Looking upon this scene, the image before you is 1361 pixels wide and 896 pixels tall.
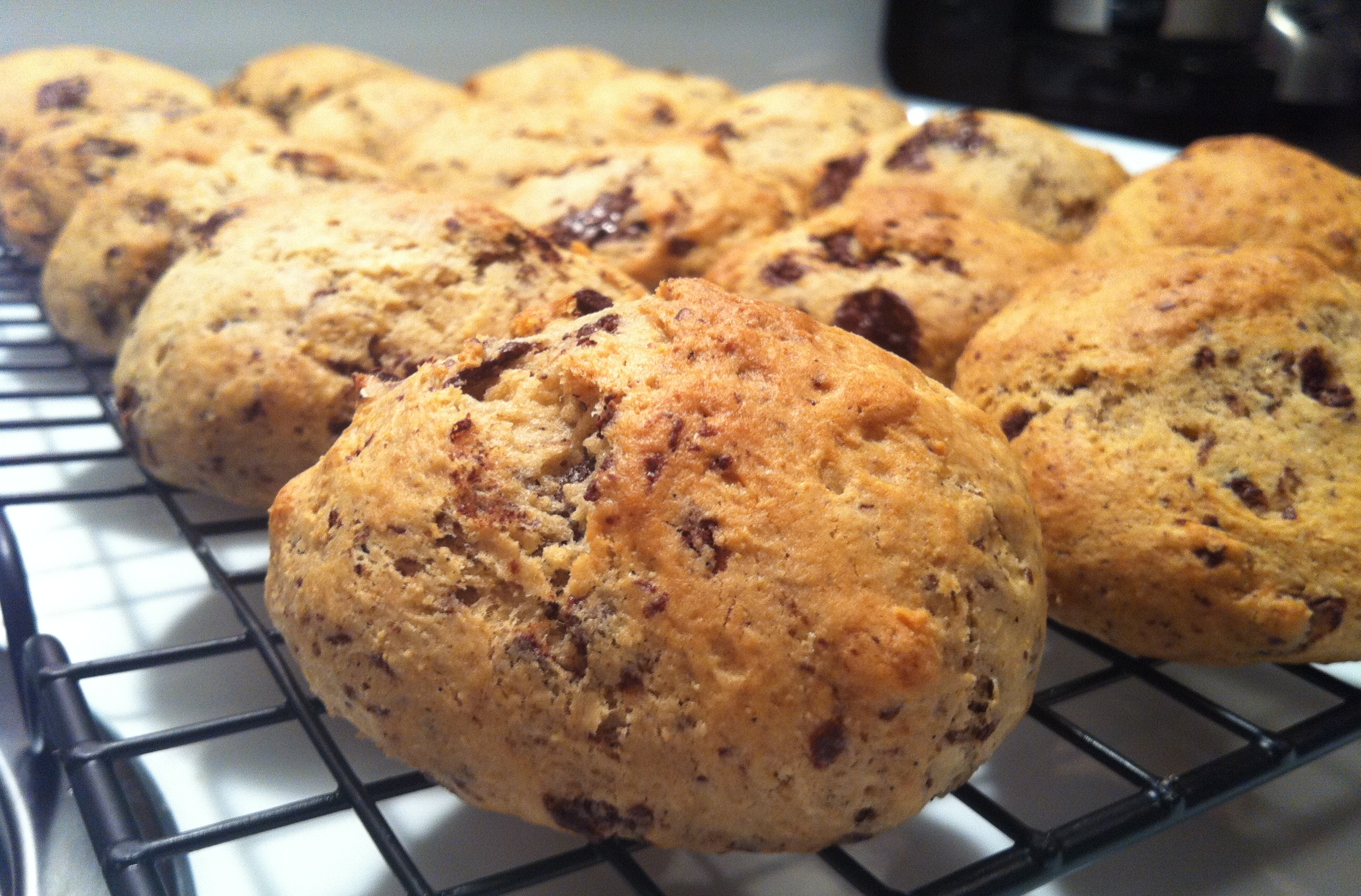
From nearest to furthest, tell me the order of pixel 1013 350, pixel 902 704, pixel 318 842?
1. pixel 902 704
2. pixel 318 842
3. pixel 1013 350

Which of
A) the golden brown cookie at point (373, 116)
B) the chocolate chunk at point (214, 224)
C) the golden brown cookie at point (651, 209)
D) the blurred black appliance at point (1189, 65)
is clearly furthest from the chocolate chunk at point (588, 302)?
the blurred black appliance at point (1189, 65)

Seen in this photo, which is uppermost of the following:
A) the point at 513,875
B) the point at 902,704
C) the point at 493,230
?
the point at 493,230

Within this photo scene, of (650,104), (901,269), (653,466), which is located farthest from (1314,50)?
(653,466)

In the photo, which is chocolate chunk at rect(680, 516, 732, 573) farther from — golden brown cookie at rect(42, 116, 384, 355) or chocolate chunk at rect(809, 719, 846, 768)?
golden brown cookie at rect(42, 116, 384, 355)

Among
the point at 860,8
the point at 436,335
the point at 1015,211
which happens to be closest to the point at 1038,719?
the point at 436,335

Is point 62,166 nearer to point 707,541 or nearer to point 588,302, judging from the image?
point 588,302

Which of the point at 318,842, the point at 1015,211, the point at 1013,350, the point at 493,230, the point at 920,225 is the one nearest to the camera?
the point at 318,842

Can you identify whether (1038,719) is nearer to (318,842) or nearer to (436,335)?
(318,842)
